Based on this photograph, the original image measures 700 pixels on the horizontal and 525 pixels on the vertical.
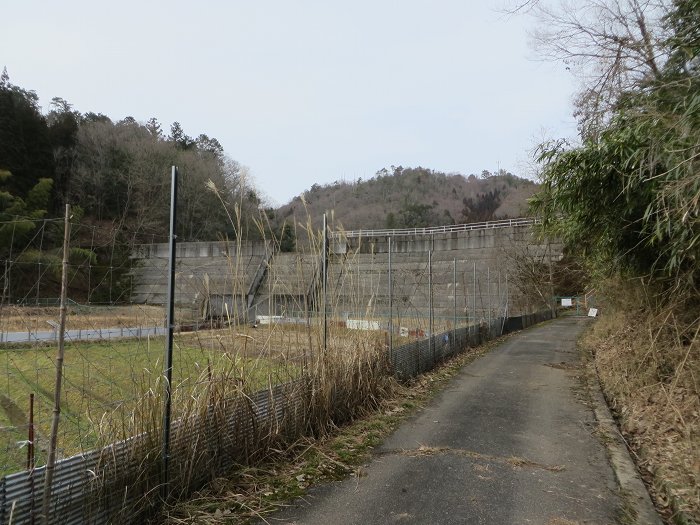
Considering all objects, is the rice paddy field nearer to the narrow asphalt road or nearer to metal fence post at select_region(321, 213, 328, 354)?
metal fence post at select_region(321, 213, 328, 354)

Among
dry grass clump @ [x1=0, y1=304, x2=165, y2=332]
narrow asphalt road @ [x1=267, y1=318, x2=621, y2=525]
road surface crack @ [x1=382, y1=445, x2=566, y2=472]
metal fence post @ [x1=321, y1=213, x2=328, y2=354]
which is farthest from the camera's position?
metal fence post @ [x1=321, y1=213, x2=328, y2=354]

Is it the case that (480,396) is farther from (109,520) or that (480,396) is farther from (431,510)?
(109,520)

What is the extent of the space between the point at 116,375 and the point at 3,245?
3.26 metres

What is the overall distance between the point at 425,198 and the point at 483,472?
75.7 metres

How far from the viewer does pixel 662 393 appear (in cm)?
470

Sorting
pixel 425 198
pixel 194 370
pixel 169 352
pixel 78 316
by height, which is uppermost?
pixel 425 198

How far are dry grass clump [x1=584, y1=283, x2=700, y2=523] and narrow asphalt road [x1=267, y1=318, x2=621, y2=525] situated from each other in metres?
0.37

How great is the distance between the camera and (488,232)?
31688 millimetres

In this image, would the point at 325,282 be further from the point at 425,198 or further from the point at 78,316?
the point at 425,198

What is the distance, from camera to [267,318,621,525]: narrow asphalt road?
121 inches

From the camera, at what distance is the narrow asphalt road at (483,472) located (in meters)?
3.08

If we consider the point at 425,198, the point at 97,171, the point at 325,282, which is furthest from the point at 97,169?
the point at 425,198

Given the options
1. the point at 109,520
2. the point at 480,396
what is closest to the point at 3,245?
the point at 109,520

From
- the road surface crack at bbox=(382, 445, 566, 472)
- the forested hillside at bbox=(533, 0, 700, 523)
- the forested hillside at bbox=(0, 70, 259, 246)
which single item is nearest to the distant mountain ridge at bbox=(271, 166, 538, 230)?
the forested hillside at bbox=(0, 70, 259, 246)
